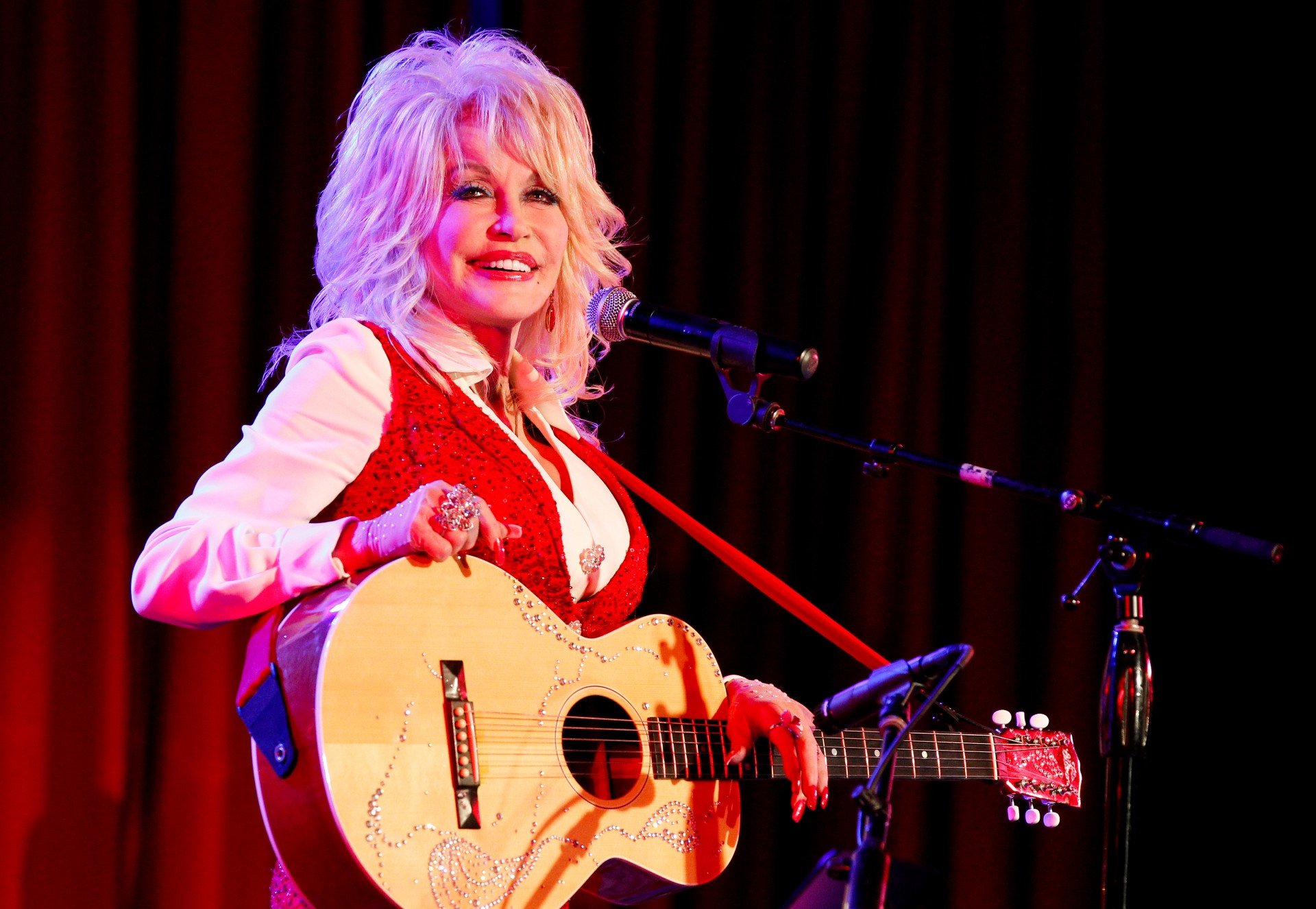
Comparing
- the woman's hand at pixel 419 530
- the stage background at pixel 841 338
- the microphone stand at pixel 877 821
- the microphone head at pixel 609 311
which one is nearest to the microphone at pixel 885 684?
the microphone stand at pixel 877 821

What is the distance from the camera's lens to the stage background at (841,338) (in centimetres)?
290

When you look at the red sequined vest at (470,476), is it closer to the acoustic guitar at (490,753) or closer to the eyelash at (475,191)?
the acoustic guitar at (490,753)

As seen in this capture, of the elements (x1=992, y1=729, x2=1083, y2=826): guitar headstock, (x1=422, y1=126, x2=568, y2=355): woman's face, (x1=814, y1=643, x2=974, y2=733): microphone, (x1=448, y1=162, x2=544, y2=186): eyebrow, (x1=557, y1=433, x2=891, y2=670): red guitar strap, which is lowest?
(x1=992, y1=729, x2=1083, y2=826): guitar headstock

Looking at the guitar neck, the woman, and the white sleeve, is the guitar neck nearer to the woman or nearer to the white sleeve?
the woman

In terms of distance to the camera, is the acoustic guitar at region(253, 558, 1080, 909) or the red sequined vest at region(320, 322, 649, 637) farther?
the red sequined vest at region(320, 322, 649, 637)

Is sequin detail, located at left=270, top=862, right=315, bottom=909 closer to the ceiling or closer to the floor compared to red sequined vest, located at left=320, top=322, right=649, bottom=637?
closer to the floor

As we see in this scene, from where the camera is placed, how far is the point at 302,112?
A: 321cm

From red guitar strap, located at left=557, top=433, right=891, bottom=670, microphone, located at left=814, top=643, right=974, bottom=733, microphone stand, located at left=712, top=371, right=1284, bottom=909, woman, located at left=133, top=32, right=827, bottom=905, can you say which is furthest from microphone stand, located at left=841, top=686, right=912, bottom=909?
red guitar strap, located at left=557, top=433, right=891, bottom=670

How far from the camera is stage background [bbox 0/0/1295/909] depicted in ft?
9.52

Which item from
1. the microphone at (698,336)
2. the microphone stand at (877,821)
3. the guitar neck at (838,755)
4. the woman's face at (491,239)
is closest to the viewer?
the microphone stand at (877,821)

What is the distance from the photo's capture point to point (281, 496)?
2.04m

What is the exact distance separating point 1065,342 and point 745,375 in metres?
1.17

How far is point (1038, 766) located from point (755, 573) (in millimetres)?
703

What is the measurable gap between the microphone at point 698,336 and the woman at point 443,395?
179 mm
